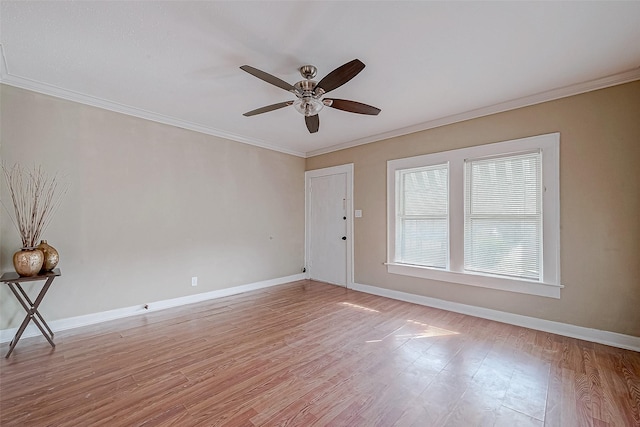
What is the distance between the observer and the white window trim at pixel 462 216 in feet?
9.71

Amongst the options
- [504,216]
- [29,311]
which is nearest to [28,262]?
[29,311]

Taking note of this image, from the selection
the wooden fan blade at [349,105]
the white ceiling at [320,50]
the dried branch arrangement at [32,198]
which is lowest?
the dried branch arrangement at [32,198]

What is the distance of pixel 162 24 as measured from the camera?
196 cm

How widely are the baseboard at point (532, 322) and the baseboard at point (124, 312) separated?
93.7 inches

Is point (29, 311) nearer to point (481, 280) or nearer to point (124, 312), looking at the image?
point (124, 312)

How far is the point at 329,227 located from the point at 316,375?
10.7 ft

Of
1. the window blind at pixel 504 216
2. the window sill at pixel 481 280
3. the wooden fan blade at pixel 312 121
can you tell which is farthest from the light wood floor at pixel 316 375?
the wooden fan blade at pixel 312 121

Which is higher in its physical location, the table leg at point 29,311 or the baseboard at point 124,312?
the table leg at point 29,311

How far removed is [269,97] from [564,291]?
12.6 ft

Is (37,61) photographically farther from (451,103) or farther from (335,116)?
(451,103)

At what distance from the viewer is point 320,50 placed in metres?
2.23

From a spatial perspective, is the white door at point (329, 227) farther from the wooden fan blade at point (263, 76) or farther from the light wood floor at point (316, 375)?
the wooden fan blade at point (263, 76)

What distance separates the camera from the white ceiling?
1.84m

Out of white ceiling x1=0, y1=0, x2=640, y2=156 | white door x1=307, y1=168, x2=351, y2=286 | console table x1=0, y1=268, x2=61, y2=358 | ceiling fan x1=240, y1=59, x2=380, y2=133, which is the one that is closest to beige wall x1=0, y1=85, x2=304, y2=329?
console table x1=0, y1=268, x2=61, y2=358
